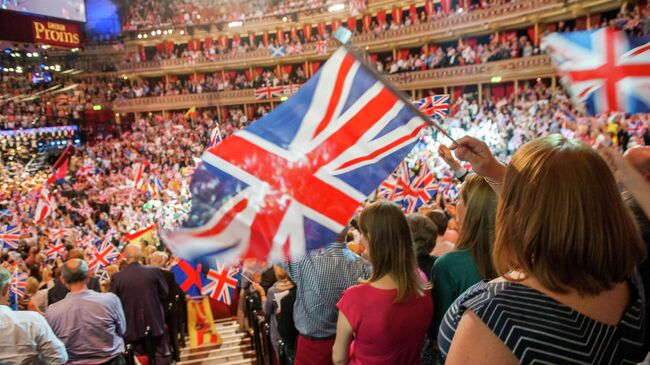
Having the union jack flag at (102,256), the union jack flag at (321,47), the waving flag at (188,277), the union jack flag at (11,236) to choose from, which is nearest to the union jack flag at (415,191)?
the waving flag at (188,277)

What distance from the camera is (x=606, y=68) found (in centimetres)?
326

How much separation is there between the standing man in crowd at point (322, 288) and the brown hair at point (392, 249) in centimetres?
60

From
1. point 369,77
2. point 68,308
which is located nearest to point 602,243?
point 369,77

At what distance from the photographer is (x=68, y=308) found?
12.7 feet

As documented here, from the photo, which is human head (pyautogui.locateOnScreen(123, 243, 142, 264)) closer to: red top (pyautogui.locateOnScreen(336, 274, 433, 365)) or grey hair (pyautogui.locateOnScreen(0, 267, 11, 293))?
grey hair (pyautogui.locateOnScreen(0, 267, 11, 293))

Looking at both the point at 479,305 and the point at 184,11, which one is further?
the point at 184,11

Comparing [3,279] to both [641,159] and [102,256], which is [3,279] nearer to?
[641,159]

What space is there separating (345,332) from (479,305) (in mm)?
1369

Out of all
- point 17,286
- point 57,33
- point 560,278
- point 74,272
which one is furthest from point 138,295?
point 57,33

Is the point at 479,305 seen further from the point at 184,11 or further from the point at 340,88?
the point at 184,11

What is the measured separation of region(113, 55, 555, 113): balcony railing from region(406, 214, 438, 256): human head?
1325 cm

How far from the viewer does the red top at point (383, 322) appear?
7.75 feet

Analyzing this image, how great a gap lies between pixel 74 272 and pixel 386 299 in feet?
8.66

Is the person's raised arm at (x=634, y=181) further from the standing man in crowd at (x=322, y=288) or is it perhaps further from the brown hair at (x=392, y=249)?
the standing man in crowd at (x=322, y=288)
